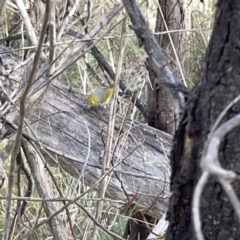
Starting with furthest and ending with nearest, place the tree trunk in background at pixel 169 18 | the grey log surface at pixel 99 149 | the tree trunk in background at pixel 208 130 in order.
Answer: the tree trunk in background at pixel 169 18, the grey log surface at pixel 99 149, the tree trunk in background at pixel 208 130

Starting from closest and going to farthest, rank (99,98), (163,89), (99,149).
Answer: (99,149) → (99,98) → (163,89)

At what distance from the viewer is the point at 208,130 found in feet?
1.98

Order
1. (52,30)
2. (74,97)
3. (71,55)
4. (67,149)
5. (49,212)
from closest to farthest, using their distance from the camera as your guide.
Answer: (52,30) < (71,55) < (49,212) < (67,149) < (74,97)

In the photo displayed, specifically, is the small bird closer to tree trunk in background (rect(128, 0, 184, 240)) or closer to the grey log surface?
the grey log surface

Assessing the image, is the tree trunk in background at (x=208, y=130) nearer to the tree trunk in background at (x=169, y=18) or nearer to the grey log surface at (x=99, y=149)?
the grey log surface at (x=99, y=149)

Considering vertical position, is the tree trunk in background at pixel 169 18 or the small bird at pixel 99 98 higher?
the tree trunk in background at pixel 169 18

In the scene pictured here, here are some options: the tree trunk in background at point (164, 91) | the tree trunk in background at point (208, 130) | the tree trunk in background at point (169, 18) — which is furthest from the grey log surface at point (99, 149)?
the tree trunk in background at point (208, 130)

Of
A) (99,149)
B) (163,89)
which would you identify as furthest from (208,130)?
(163,89)

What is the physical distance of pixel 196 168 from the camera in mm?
619

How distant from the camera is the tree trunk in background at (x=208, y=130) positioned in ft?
1.93

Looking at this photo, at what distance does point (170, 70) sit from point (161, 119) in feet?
4.32

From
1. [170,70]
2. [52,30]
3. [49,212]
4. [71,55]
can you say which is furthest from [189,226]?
[49,212]

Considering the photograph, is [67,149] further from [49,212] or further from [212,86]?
[212,86]

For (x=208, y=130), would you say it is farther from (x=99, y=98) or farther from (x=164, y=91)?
(x=164, y=91)
